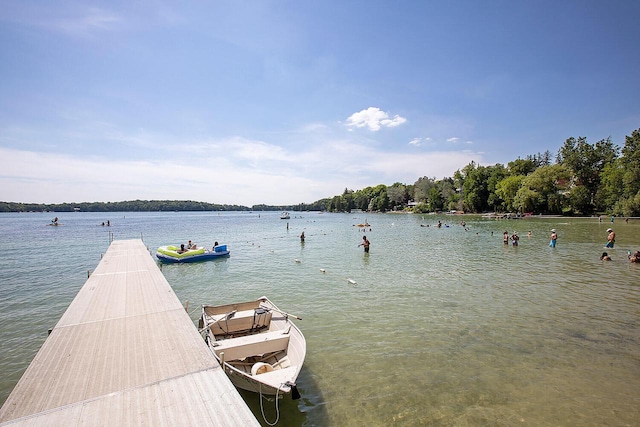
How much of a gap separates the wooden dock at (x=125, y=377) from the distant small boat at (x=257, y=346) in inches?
39.8

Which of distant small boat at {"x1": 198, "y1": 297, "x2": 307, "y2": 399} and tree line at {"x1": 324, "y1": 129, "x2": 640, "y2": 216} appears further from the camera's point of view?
tree line at {"x1": 324, "y1": 129, "x2": 640, "y2": 216}

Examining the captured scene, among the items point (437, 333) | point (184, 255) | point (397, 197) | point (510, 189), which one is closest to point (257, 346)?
point (437, 333)

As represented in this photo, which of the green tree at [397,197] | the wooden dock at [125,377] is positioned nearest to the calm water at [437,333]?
the wooden dock at [125,377]

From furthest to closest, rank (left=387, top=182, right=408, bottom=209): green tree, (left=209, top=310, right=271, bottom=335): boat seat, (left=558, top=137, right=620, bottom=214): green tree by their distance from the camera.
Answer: (left=387, top=182, right=408, bottom=209): green tree < (left=558, top=137, right=620, bottom=214): green tree < (left=209, top=310, right=271, bottom=335): boat seat

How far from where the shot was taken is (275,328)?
9.89 m

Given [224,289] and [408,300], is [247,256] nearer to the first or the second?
[224,289]

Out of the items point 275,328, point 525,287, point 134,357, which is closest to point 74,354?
point 134,357

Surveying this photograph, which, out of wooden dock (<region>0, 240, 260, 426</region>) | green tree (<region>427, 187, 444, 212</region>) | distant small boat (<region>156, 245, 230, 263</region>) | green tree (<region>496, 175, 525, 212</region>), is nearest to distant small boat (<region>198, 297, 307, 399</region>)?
wooden dock (<region>0, 240, 260, 426</region>)

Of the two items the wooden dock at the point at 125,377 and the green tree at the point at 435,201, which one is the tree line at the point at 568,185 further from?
the wooden dock at the point at 125,377

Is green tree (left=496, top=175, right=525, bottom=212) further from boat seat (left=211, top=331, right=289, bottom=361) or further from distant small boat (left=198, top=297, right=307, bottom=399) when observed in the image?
boat seat (left=211, top=331, right=289, bottom=361)

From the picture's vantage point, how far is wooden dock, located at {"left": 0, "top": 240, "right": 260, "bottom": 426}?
4.59 metres

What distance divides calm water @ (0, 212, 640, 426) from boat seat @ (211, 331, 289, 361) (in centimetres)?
108

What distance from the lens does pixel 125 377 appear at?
5.70 m

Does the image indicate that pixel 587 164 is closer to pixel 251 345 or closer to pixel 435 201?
pixel 435 201
